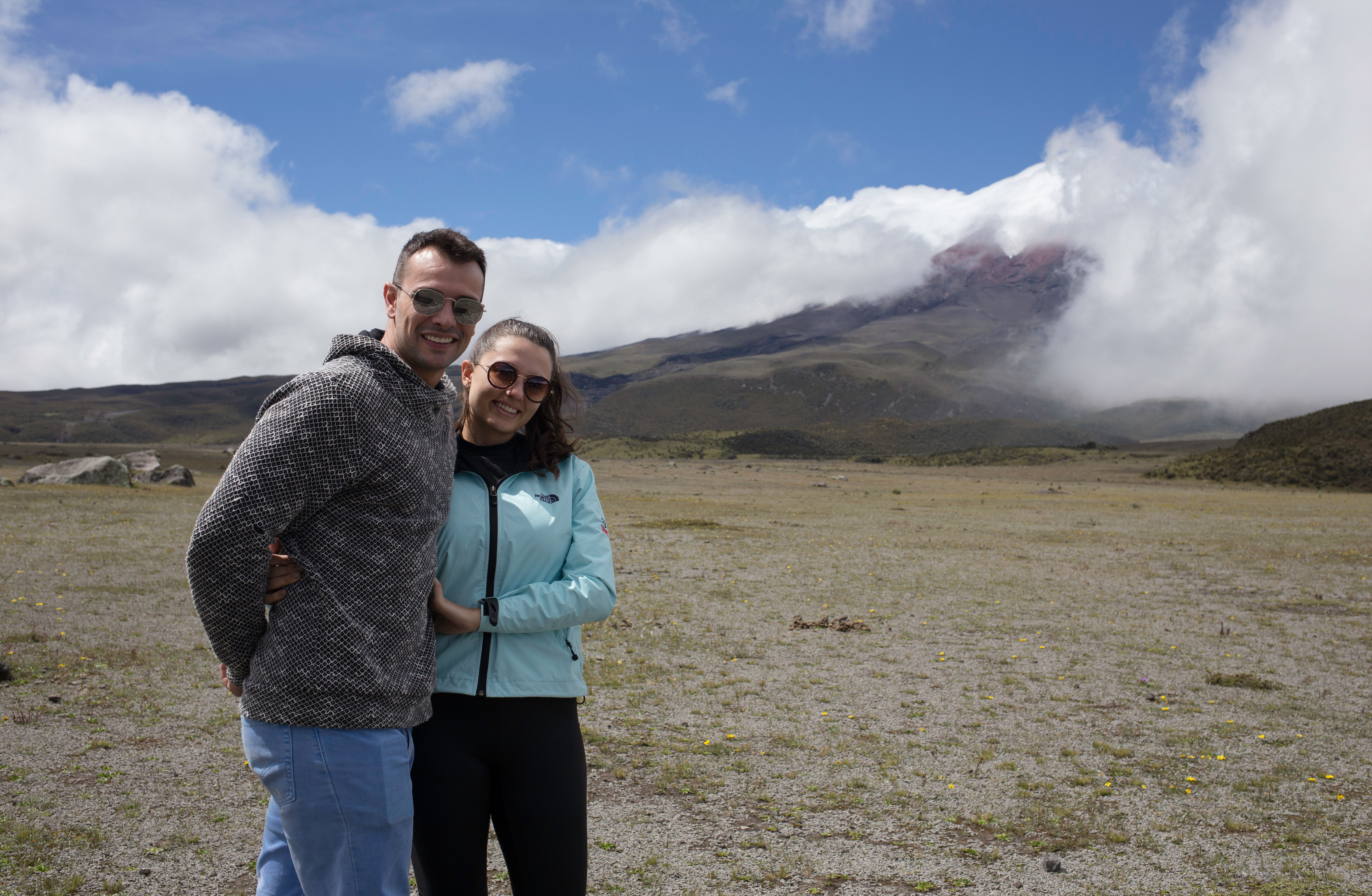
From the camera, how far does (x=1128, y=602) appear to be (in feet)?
42.8

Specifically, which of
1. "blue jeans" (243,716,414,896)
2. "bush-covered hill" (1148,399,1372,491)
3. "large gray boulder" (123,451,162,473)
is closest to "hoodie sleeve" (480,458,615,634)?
"blue jeans" (243,716,414,896)

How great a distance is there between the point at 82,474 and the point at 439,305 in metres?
34.7

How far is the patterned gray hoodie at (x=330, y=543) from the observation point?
2.00 m

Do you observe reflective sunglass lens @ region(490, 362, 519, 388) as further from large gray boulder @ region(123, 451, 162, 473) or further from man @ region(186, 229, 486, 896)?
large gray boulder @ region(123, 451, 162, 473)

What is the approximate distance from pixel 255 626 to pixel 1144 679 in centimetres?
901

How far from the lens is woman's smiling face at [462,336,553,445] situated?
9.06 feet

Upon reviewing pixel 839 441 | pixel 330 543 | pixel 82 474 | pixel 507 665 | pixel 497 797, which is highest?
pixel 839 441

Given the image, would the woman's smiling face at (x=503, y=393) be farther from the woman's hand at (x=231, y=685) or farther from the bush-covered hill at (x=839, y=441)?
the bush-covered hill at (x=839, y=441)

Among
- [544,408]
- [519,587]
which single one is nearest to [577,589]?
[519,587]

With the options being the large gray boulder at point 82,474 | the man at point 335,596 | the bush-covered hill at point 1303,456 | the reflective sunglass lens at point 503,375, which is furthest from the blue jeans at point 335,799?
the bush-covered hill at point 1303,456

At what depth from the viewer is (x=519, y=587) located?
2.69 meters

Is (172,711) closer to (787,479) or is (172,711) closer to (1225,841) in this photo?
(1225,841)

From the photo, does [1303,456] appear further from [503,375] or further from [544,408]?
[503,375]

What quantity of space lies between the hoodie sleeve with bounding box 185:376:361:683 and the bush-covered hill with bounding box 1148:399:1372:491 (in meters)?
64.7
